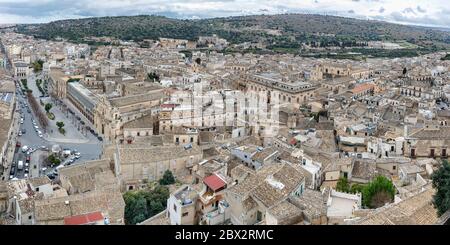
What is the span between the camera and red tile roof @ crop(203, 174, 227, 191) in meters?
8.91

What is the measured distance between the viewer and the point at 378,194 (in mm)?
8477

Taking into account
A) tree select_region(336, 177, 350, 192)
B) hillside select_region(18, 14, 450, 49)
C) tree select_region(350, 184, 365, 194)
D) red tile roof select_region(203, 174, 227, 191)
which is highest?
hillside select_region(18, 14, 450, 49)

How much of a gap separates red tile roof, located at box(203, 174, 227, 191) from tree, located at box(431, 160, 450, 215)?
391cm

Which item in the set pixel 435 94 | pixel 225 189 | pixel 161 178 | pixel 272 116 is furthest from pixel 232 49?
pixel 225 189

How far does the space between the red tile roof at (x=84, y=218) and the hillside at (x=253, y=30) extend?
45.2m

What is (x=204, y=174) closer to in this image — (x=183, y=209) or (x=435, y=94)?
(x=183, y=209)

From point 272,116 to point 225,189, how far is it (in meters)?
8.64

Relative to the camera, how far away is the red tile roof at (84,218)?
25.6ft

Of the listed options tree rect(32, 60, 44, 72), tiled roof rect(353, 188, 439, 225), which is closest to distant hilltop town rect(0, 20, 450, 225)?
tiled roof rect(353, 188, 439, 225)

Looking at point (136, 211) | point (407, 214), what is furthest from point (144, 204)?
point (407, 214)

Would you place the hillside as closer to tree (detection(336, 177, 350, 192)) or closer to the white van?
the white van

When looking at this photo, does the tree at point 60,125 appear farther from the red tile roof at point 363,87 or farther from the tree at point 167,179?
the red tile roof at point 363,87

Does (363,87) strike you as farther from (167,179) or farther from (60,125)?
(167,179)

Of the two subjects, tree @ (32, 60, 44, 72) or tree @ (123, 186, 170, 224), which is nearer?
tree @ (123, 186, 170, 224)
